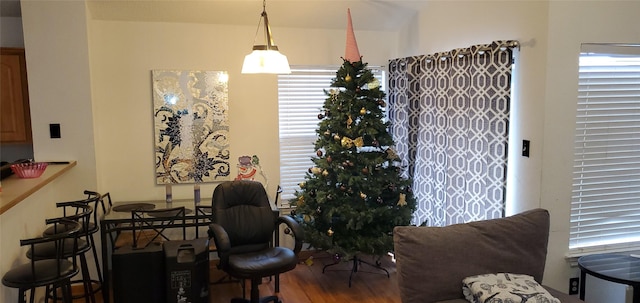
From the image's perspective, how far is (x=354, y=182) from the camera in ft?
12.9

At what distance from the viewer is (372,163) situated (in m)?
3.96

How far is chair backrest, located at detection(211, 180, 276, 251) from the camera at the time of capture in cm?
356

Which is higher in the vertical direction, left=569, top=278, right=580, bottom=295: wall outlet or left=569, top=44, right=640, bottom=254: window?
left=569, top=44, right=640, bottom=254: window

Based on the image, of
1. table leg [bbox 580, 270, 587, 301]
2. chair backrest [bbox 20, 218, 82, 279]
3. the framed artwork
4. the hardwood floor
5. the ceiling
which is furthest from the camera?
the framed artwork

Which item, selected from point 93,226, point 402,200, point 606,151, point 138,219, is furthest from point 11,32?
point 606,151

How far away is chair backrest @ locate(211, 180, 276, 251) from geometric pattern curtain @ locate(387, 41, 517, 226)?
1.46 meters

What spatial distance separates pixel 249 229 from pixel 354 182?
95 centimetres

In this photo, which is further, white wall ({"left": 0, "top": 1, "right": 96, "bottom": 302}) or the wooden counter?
white wall ({"left": 0, "top": 1, "right": 96, "bottom": 302})

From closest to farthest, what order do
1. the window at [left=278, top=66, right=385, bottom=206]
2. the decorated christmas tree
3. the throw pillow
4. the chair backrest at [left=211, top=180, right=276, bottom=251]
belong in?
1. the throw pillow
2. the chair backrest at [left=211, top=180, right=276, bottom=251]
3. the decorated christmas tree
4. the window at [left=278, top=66, right=385, bottom=206]

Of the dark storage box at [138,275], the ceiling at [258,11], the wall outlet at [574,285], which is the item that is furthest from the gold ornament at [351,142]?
the wall outlet at [574,285]

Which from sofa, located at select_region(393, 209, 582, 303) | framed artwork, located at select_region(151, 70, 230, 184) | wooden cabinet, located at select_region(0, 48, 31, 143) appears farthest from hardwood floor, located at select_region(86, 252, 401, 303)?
wooden cabinet, located at select_region(0, 48, 31, 143)

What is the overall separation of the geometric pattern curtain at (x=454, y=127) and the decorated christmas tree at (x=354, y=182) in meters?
0.37

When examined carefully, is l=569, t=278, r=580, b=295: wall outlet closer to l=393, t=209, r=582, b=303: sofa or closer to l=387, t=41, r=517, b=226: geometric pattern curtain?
l=387, t=41, r=517, b=226: geometric pattern curtain

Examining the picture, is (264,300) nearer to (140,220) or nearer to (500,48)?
(140,220)
